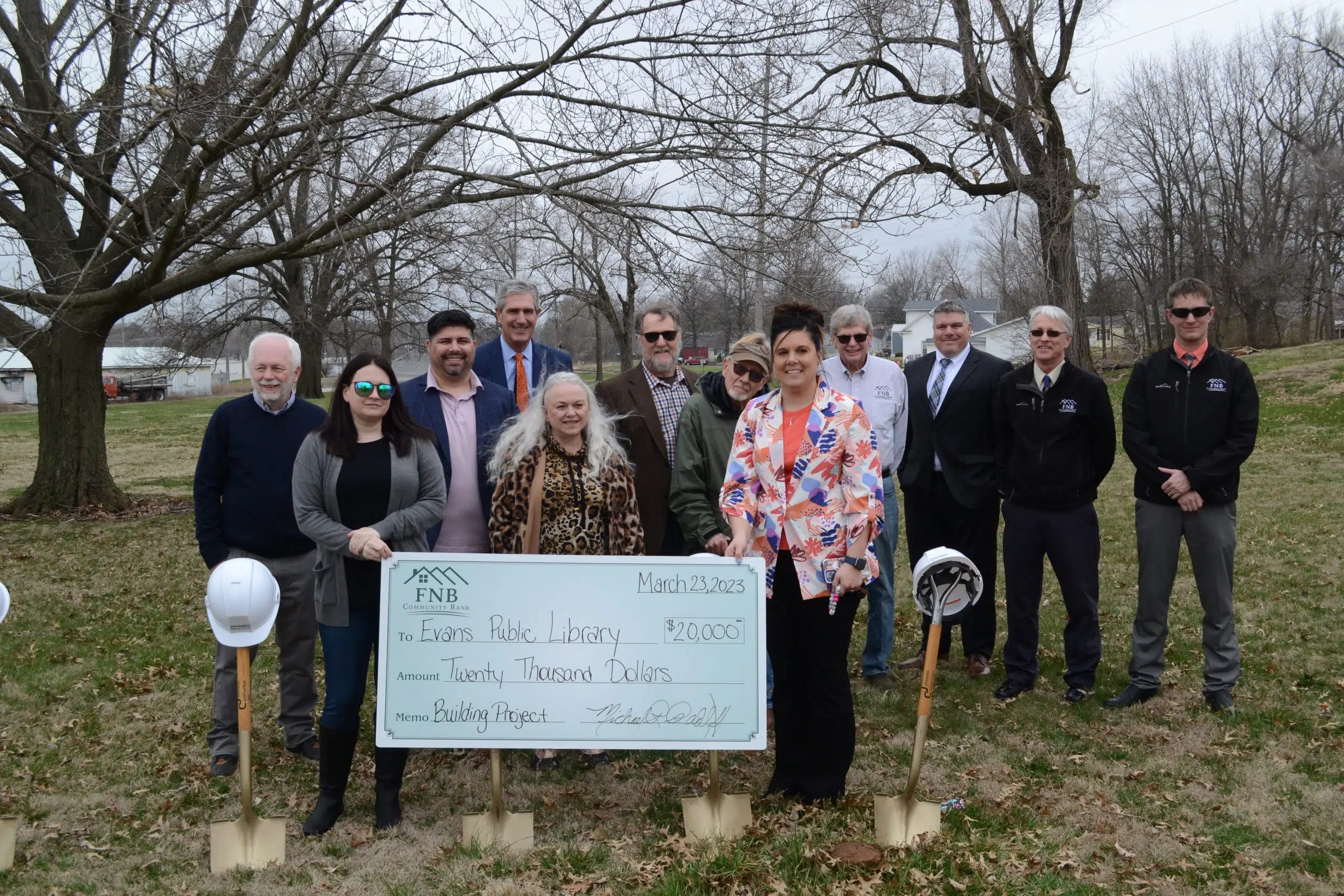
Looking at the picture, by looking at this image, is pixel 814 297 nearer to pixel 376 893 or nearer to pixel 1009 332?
pixel 376 893

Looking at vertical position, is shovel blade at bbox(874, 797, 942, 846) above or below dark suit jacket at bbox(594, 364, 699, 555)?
below

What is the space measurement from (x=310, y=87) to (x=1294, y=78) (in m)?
48.6

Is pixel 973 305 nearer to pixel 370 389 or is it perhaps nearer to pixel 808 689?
pixel 808 689

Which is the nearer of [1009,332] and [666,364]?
[666,364]

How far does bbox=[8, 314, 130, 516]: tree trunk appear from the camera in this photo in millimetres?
12281

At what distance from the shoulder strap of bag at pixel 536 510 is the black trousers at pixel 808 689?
1.00m

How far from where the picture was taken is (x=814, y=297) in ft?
34.0

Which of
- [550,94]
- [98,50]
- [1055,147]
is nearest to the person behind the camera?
[98,50]

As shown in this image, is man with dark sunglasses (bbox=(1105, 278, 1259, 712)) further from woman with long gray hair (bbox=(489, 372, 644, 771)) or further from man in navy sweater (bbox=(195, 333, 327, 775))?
man in navy sweater (bbox=(195, 333, 327, 775))

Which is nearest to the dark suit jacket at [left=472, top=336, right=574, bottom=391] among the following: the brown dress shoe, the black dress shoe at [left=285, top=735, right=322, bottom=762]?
the black dress shoe at [left=285, top=735, right=322, bottom=762]

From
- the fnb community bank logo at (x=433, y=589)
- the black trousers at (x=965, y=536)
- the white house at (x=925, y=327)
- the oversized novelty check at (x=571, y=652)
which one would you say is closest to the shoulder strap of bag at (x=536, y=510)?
the oversized novelty check at (x=571, y=652)

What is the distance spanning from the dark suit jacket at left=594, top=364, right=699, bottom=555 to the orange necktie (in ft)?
2.26

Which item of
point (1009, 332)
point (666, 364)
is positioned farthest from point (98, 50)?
point (1009, 332)

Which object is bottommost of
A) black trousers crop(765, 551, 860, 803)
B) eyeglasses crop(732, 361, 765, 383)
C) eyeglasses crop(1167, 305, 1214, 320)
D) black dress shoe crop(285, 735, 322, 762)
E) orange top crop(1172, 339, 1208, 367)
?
black dress shoe crop(285, 735, 322, 762)
